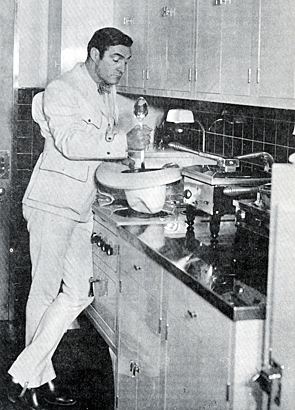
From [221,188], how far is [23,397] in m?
1.63

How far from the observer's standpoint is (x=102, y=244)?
3.75 metres

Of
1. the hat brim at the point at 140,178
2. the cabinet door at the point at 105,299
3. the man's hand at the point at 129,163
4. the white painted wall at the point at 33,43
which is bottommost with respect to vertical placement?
the cabinet door at the point at 105,299

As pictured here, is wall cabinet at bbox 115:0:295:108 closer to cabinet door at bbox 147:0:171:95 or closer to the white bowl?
cabinet door at bbox 147:0:171:95

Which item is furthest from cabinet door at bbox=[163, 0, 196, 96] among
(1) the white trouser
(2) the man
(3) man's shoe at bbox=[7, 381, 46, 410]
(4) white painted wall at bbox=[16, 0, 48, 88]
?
(3) man's shoe at bbox=[7, 381, 46, 410]

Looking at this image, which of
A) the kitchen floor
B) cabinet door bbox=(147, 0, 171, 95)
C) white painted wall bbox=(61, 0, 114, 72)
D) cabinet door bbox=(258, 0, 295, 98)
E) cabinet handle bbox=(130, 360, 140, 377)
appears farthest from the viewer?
white painted wall bbox=(61, 0, 114, 72)

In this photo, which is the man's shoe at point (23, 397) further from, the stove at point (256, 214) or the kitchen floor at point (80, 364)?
the stove at point (256, 214)

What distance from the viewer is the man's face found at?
379 centimetres

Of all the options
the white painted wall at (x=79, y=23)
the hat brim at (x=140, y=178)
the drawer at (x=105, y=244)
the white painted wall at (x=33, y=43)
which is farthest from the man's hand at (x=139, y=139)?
the white painted wall at (x=33, y=43)

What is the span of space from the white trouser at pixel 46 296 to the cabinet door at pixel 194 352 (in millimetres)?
1196

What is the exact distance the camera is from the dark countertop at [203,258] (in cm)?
228

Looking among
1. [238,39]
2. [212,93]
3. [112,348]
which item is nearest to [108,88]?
[212,93]

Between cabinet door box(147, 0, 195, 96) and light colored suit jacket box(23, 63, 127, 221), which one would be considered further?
cabinet door box(147, 0, 195, 96)

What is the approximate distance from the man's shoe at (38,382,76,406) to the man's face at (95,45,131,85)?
1796 millimetres

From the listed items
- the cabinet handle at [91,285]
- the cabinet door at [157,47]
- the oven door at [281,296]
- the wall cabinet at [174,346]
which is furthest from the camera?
the cabinet door at [157,47]
